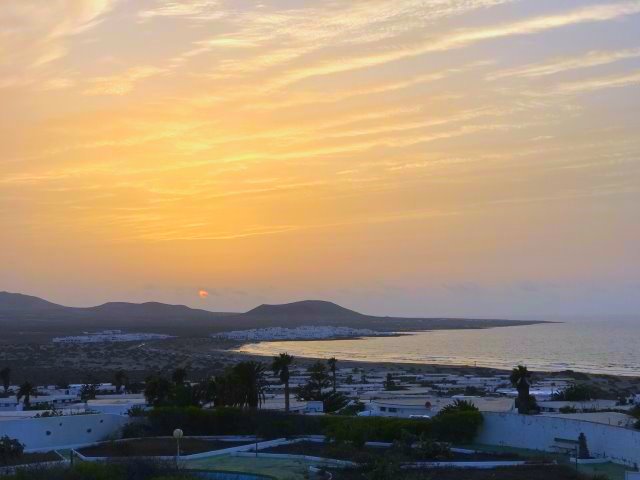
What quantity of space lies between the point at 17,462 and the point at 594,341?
17457 centimetres

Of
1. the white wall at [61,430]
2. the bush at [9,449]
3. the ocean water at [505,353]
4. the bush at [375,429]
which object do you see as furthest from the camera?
the ocean water at [505,353]

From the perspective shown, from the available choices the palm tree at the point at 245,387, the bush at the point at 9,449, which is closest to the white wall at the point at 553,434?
the palm tree at the point at 245,387

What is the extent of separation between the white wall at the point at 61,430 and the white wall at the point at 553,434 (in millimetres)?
15979

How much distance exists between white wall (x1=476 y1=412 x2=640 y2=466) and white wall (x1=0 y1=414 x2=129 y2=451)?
52.4ft

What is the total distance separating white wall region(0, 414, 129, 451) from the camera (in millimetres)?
36250

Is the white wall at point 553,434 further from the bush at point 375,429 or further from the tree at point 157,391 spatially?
the tree at point 157,391

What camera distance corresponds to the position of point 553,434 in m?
35.5

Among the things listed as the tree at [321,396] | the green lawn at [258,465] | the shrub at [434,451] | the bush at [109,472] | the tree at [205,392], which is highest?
the tree at [205,392]

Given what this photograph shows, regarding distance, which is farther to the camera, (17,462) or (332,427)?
(332,427)

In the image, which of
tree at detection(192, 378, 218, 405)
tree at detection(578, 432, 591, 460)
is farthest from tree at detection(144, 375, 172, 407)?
tree at detection(578, 432, 591, 460)

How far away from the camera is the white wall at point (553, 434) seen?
1261 inches

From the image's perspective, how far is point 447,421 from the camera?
125 feet

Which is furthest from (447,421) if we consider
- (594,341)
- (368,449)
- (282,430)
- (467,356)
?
(594,341)

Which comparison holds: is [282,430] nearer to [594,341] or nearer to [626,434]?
[626,434]
